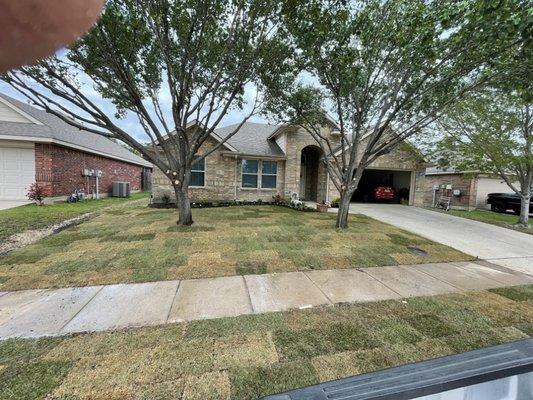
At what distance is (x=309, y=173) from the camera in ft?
56.7

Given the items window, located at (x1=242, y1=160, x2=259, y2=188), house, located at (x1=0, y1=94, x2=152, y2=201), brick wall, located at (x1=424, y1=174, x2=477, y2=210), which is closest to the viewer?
house, located at (x1=0, y1=94, x2=152, y2=201)

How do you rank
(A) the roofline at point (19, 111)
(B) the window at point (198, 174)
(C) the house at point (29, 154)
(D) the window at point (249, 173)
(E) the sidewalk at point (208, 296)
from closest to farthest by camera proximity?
(E) the sidewalk at point (208, 296), (C) the house at point (29, 154), (A) the roofline at point (19, 111), (B) the window at point (198, 174), (D) the window at point (249, 173)

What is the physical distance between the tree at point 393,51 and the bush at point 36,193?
36.7ft

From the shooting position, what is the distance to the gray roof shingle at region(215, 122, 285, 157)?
14547 mm

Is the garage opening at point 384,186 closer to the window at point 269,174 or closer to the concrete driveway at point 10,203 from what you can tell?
the window at point 269,174

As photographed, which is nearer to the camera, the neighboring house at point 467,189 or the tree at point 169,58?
the tree at point 169,58

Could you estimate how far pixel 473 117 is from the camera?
35.3 ft

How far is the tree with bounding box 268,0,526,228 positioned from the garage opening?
370 inches

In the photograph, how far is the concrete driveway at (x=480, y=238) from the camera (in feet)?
21.6

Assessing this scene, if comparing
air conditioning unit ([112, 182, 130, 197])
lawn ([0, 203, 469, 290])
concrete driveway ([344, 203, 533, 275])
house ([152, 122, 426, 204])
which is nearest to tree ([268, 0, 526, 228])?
lawn ([0, 203, 469, 290])

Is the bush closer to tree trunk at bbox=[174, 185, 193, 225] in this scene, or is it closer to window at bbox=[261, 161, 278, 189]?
tree trunk at bbox=[174, 185, 193, 225]

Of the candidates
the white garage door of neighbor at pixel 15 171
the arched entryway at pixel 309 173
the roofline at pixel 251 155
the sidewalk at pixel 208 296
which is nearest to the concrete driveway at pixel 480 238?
the sidewalk at pixel 208 296

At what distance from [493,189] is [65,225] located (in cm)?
2469

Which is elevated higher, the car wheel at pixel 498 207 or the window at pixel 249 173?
the window at pixel 249 173
